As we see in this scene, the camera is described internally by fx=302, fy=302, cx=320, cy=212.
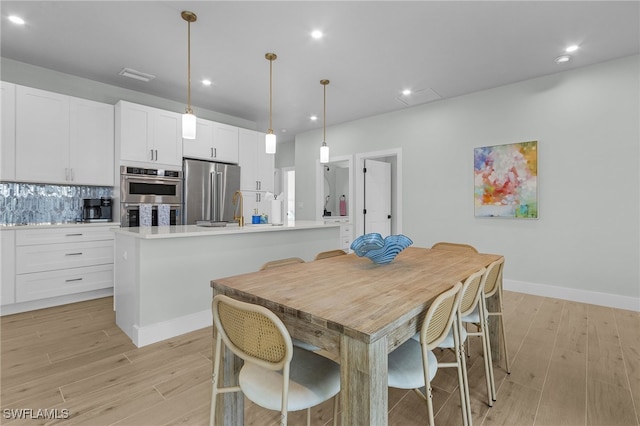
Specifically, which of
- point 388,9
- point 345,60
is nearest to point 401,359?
point 388,9

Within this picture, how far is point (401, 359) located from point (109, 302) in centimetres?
356

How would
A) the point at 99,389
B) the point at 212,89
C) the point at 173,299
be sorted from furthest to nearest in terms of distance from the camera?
the point at 212,89, the point at 173,299, the point at 99,389

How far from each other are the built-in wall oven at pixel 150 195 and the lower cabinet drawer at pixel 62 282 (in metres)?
0.64

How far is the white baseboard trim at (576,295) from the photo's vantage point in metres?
3.22

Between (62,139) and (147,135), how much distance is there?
0.87m

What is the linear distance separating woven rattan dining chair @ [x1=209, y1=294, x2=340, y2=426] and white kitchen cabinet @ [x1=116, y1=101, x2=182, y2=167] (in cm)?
345

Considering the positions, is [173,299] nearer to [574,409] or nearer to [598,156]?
[574,409]

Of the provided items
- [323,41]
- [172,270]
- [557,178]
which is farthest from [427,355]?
[557,178]

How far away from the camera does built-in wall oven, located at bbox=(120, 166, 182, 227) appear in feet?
12.4

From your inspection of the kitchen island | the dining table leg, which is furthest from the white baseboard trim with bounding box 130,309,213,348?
the dining table leg

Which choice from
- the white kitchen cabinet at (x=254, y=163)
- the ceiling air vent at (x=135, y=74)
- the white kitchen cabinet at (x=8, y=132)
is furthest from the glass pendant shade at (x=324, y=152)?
the white kitchen cabinet at (x=8, y=132)

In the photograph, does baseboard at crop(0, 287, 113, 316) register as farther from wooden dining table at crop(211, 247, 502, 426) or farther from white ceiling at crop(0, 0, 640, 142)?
wooden dining table at crop(211, 247, 502, 426)

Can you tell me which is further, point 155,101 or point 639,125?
point 155,101

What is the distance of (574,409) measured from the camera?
167 centimetres
